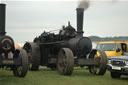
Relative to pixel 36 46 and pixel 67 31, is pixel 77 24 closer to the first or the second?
pixel 67 31

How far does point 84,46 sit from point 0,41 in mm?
4345

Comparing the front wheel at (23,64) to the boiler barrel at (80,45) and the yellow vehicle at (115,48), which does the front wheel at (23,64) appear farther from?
the yellow vehicle at (115,48)

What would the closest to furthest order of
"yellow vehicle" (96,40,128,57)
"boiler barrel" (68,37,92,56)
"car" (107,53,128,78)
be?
"car" (107,53,128,78) → "boiler barrel" (68,37,92,56) → "yellow vehicle" (96,40,128,57)

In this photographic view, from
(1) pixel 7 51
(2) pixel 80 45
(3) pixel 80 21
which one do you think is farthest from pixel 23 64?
(3) pixel 80 21

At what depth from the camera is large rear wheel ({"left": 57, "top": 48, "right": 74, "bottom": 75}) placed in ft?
37.2

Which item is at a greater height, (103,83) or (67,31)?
(67,31)

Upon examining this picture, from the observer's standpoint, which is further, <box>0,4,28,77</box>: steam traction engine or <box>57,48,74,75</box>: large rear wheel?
<box>57,48,74,75</box>: large rear wheel

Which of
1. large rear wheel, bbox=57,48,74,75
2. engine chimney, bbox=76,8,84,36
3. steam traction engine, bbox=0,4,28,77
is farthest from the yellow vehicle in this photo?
steam traction engine, bbox=0,4,28,77

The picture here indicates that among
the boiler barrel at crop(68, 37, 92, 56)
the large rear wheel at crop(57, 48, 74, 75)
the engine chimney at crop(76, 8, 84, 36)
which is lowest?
the large rear wheel at crop(57, 48, 74, 75)

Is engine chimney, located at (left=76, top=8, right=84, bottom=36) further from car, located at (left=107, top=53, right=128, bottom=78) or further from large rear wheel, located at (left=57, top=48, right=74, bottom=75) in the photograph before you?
car, located at (left=107, top=53, right=128, bottom=78)

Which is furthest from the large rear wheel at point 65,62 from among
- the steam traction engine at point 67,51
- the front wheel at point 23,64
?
the front wheel at point 23,64

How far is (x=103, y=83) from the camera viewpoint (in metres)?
9.52

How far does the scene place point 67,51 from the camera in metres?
11.6

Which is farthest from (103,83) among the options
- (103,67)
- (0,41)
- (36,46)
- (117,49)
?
(117,49)
